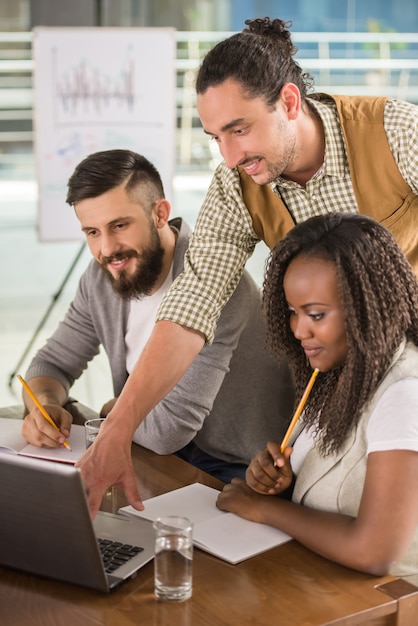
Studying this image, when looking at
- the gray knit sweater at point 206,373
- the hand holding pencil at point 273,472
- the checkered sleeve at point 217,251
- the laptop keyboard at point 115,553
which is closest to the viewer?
the laptop keyboard at point 115,553

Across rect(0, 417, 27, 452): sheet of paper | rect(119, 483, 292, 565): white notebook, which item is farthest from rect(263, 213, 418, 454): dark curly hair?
rect(0, 417, 27, 452): sheet of paper

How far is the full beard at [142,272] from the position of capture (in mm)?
2305

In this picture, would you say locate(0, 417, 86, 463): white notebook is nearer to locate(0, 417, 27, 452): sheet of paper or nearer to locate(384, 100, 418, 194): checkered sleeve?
locate(0, 417, 27, 452): sheet of paper

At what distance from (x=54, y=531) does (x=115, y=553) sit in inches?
6.4

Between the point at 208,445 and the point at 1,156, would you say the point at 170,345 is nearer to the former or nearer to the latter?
the point at 208,445

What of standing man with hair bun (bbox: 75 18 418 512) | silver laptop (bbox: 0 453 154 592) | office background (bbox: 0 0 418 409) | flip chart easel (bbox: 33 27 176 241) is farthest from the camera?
office background (bbox: 0 0 418 409)

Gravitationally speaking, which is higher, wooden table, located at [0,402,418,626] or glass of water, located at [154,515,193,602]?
glass of water, located at [154,515,193,602]

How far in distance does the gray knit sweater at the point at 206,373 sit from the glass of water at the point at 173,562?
2.07 ft

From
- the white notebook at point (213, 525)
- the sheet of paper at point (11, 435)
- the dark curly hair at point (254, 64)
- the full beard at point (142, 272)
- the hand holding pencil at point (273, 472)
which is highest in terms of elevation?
the dark curly hair at point (254, 64)

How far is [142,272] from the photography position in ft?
7.53

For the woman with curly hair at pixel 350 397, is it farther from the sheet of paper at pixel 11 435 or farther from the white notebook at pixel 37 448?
the sheet of paper at pixel 11 435

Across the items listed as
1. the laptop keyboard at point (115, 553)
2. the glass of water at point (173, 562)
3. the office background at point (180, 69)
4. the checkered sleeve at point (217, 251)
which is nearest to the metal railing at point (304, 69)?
the office background at point (180, 69)

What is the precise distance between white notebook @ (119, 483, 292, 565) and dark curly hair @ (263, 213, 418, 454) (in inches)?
7.0

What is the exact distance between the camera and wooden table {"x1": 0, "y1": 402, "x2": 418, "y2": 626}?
1286mm
